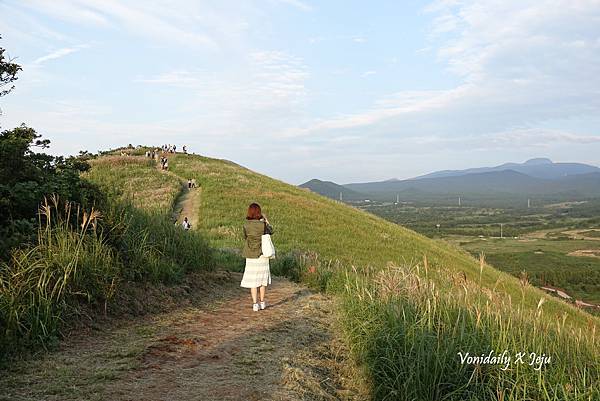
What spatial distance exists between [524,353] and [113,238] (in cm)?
637

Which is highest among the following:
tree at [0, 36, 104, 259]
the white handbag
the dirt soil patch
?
tree at [0, 36, 104, 259]

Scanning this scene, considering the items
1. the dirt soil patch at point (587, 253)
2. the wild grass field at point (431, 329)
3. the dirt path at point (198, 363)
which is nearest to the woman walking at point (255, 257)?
the dirt path at point (198, 363)

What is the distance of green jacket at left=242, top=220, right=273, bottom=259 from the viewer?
843 centimetres

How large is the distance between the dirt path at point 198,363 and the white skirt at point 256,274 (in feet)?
1.83

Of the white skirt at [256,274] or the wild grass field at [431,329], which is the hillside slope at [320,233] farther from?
the white skirt at [256,274]

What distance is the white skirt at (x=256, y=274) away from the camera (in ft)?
27.5

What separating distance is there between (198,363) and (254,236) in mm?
3236

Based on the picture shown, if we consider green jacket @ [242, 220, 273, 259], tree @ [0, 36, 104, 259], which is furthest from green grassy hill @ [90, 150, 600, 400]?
tree @ [0, 36, 104, 259]

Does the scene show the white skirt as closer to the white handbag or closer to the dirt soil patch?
the white handbag

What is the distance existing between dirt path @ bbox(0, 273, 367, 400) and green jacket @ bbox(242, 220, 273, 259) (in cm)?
107

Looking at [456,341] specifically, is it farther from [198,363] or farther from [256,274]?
[256,274]

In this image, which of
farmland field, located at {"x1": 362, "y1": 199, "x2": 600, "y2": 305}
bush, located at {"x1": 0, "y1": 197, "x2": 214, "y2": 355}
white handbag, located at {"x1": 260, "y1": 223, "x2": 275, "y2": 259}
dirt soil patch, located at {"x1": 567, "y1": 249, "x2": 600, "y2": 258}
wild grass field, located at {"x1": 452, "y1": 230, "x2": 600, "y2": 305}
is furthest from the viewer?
dirt soil patch, located at {"x1": 567, "y1": 249, "x2": 600, "y2": 258}

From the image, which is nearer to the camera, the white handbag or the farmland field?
the white handbag

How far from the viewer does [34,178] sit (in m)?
8.15
